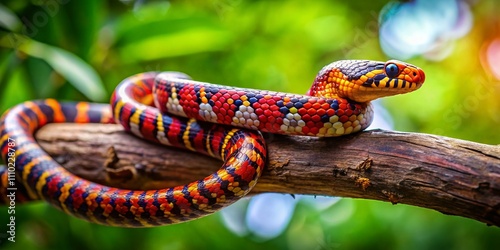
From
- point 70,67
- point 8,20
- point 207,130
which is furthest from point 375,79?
point 8,20

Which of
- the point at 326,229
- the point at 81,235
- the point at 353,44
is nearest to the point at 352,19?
the point at 353,44

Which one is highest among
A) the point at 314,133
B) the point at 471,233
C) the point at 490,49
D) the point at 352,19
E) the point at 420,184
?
the point at 352,19

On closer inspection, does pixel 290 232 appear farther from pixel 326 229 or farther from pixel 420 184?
pixel 420 184

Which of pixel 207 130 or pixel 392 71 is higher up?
pixel 392 71

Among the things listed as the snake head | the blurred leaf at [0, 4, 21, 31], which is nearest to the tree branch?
the snake head

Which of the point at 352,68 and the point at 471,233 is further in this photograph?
the point at 471,233

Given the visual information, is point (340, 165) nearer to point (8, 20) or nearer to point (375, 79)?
point (375, 79)
